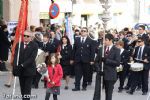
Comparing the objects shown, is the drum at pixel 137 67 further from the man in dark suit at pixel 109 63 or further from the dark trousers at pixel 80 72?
the man in dark suit at pixel 109 63

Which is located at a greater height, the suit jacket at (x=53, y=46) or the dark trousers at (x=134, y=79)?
the suit jacket at (x=53, y=46)

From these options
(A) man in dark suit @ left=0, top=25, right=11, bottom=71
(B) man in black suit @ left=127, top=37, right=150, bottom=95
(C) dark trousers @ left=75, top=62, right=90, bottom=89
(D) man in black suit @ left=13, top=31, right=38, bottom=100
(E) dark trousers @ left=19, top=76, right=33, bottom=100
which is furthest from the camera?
A: (A) man in dark suit @ left=0, top=25, right=11, bottom=71

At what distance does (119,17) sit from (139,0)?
2617 mm

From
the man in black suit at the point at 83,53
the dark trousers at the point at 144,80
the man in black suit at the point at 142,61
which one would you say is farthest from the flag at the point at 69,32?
the dark trousers at the point at 144,80

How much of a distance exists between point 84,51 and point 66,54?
1.93ft

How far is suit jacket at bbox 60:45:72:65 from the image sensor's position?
17.0 m

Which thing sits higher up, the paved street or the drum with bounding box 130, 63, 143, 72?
the drum with bounding box 130, 63, 143, 72

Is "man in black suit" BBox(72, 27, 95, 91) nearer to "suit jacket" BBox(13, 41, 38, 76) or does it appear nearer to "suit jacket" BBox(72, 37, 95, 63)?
"suit jacket" BBox(72, 37, 95, 63)

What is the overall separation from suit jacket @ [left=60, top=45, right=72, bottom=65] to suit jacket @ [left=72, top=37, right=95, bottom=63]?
0.18 m

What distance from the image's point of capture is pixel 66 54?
17031mm

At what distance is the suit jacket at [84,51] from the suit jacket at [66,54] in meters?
0.18

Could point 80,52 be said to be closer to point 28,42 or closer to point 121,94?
point 121,94

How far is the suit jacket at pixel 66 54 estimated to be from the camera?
17.0 m

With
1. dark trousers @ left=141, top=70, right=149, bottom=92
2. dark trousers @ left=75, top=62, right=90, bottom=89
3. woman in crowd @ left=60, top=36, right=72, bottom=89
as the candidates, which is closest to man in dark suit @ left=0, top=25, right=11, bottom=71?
woman in crowd @ left=60, top=36, right=72, bottom=89
